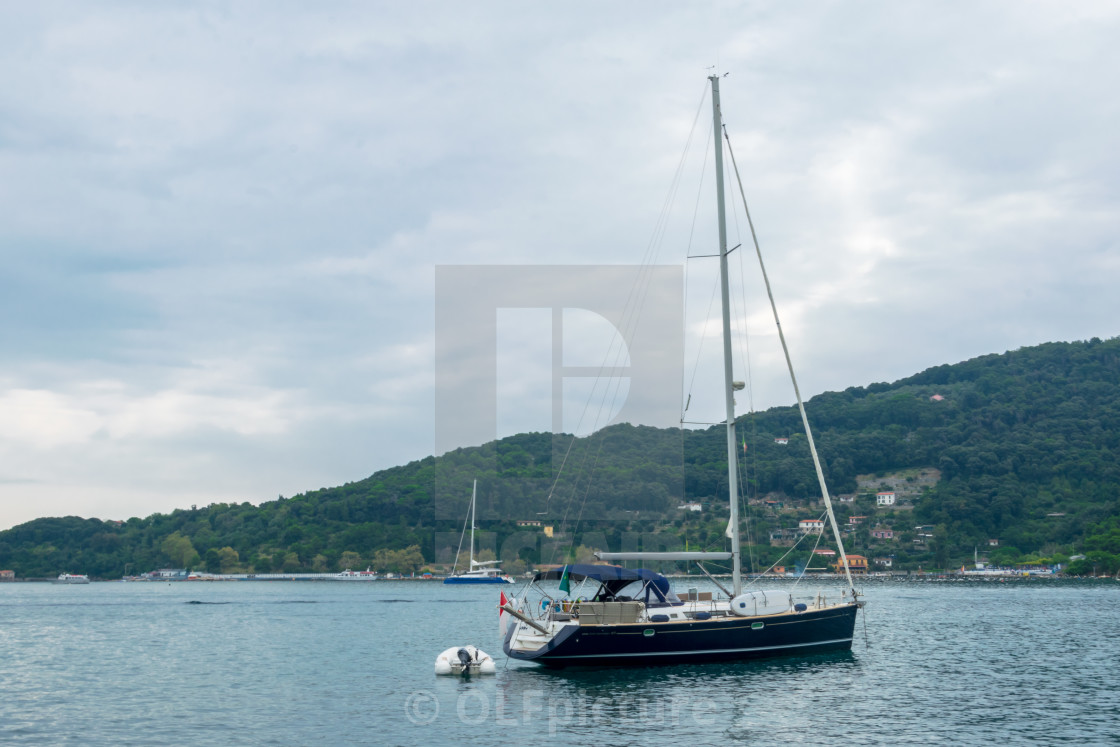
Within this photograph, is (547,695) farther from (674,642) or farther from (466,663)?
(674,642)

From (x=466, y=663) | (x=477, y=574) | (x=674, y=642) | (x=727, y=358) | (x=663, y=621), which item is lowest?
(x=477, y=574)

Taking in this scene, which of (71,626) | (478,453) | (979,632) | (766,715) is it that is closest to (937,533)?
(478,453)

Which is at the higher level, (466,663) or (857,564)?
(466,663)

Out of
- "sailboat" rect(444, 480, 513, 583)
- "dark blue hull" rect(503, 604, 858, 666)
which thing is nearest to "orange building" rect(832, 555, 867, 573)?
"sailboat" rect(444, 480, 513, 583)

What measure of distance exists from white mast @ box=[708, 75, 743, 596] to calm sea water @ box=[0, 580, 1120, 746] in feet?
15.0

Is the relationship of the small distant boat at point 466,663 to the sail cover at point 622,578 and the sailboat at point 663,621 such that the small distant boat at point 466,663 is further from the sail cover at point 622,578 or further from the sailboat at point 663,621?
the sail cover at point 622,578

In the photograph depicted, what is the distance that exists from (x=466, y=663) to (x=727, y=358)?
1701cm

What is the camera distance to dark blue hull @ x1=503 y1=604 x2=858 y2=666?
1433 inches

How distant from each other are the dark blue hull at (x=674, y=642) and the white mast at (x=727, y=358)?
2.28 metres

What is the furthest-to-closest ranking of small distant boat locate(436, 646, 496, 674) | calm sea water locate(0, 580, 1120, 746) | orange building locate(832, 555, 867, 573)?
orange building locate(832, 555, 867, 573) < small distant boat locate(436, 646, 496, 674) < calm sea water locate(0, 580, 1120, 746)

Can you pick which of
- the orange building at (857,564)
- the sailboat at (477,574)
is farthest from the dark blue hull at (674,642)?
the orange building at (857,564)

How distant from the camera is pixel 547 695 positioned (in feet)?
108

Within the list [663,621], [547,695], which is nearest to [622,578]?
[663,621]

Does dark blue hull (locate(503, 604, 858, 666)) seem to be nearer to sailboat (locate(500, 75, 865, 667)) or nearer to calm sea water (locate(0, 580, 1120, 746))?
sailboat (locate(500, 75, 865, 667))
